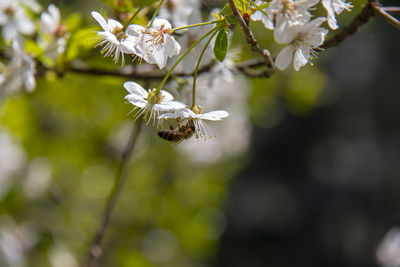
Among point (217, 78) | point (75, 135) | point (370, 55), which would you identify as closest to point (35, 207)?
point (75, 135)

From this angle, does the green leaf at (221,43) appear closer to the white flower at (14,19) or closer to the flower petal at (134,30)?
the flower petal at (134,30)

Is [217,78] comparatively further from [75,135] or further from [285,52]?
[75,135]

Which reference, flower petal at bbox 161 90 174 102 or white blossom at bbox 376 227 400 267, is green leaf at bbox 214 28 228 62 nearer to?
flower petal at bbox 161 90 174 102

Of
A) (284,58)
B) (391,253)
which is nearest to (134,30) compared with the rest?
(284,58)

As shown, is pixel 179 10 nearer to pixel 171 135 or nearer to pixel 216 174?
pixel 171 135

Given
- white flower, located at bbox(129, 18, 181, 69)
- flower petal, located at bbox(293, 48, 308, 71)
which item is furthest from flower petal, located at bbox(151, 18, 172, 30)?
flower petal, located at bbox(293, 48, 308, 71)

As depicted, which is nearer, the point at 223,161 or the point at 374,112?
the point at 223,161
